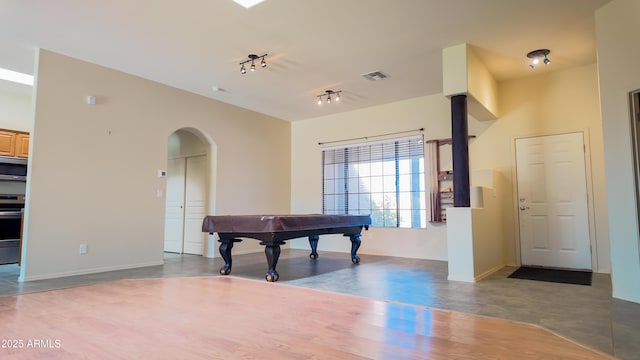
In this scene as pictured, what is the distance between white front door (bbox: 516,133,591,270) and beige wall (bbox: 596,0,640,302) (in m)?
1.87

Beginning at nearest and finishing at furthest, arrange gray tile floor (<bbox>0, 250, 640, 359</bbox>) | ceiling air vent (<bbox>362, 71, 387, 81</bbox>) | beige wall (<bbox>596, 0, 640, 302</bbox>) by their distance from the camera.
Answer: gray tile floor (<bbox>0, 250, 640, 359</bbox>) < beige wall (<bbox>596, 0, 640, 302</bbox>) < ceiling air vent (<bbox>362, 71, 387, 81</bbox>)

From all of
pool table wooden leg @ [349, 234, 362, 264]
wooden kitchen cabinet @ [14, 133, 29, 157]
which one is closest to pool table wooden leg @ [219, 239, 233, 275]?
pool table wooden leg @ [349, 234, 362, 264]

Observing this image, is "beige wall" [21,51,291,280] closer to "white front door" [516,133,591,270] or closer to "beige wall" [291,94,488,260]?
"beige wall" [291,94,488,260]

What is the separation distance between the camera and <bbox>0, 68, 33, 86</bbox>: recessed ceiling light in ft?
17.4

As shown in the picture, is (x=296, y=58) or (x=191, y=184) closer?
(x=296, y=58)

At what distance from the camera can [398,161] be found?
6828 millimetres

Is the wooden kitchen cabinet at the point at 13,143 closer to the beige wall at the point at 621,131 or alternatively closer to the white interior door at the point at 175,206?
the white interior door at the point at 175,206

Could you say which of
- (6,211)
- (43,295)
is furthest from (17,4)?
(6,211)

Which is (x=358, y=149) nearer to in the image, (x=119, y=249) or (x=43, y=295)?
(x=119, y=249)

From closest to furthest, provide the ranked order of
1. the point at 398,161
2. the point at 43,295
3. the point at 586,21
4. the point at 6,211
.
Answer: the point at 43,295, the point at 586,21, the point at 6,211, the point at 398,161

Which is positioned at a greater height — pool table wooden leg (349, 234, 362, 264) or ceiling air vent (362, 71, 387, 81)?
ceiling air vent (362, 71, 387, 81)

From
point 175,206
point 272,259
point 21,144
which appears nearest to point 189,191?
point 175,206

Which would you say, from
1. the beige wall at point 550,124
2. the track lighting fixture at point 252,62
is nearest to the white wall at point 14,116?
the track lighting fixture at point 252,62

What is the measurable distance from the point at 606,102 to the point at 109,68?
20.3 ft
